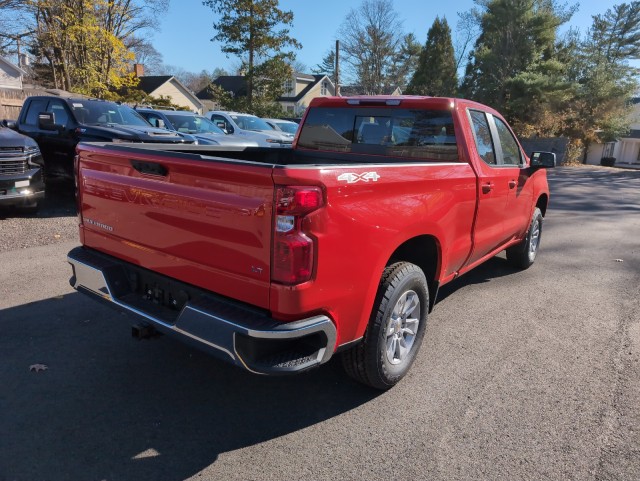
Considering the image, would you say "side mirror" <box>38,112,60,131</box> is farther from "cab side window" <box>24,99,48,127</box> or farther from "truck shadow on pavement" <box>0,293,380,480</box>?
"truck shadow on pavement" <box>0,293,380,480</box>

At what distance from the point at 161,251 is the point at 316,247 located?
1074mm

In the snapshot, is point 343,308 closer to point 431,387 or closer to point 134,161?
point 431,387

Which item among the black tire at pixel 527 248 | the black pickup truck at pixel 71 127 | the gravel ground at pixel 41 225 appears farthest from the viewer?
the black pickup truck at pixel 71 127

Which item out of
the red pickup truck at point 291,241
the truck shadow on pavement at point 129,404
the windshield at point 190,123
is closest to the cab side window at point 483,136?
the red pickup truck at point 291,241

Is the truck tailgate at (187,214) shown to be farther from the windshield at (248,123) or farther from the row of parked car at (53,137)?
the windshield at (248,123)

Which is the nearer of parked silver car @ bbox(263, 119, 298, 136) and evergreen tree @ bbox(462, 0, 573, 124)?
parked silver car @ bbox(263, 119, 298, 136)

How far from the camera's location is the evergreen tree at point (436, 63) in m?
37.0

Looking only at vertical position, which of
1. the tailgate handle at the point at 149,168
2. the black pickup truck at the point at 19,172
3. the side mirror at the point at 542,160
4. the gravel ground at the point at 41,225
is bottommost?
the gravel ground at the point at 41,225

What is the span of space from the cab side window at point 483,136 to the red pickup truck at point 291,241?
0.05 m

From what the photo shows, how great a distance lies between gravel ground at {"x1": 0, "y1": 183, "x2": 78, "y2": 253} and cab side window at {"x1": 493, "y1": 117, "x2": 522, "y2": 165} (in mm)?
5802

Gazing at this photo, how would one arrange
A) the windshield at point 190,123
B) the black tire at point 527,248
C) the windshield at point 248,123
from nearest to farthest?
1. the black tire at point 527,248
2. the windshield at point 190,123
3. the windshield at point 248,123

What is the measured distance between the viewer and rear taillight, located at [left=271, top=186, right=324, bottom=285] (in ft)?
7.66

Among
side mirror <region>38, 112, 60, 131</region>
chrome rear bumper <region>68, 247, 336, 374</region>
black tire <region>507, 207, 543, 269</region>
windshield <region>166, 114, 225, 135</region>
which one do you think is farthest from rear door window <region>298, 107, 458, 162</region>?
windshield <region>166, 114, 225, 135</region>

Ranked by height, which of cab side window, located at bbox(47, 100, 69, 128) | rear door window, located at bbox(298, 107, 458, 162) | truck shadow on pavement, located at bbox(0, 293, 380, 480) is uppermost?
cab side window, located at bbox(47, 100, 69, 128)
